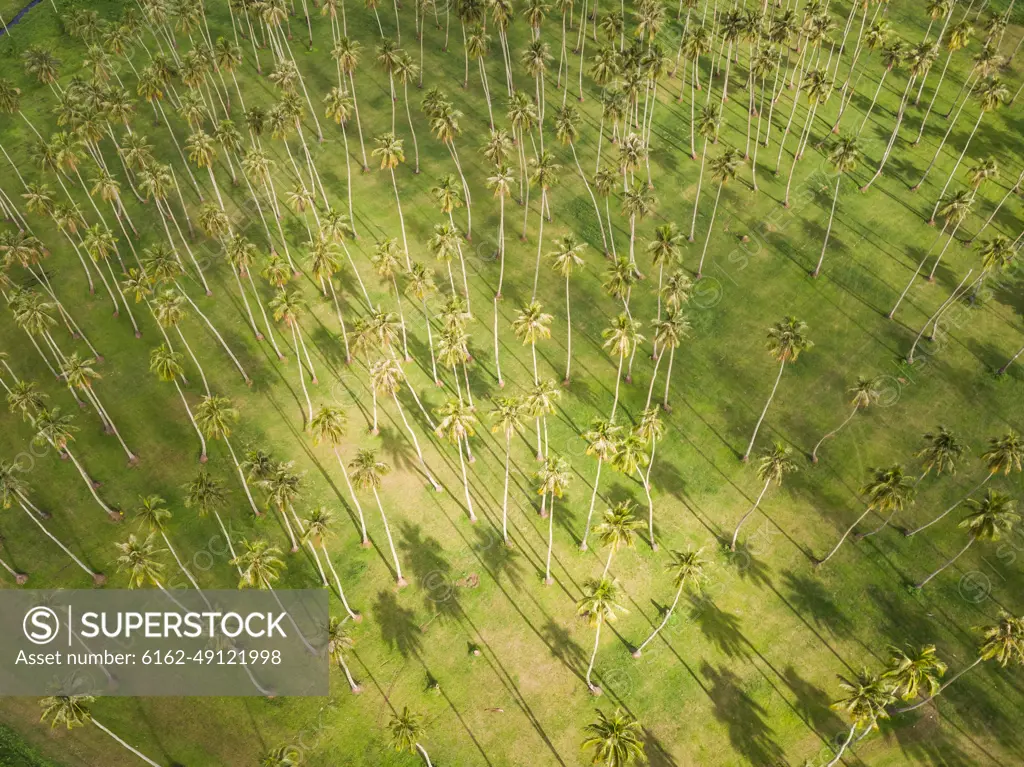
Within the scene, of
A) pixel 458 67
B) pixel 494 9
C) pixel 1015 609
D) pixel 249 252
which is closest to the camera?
pixel 1015 609

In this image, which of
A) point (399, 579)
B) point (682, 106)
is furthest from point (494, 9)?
point (399, 579)

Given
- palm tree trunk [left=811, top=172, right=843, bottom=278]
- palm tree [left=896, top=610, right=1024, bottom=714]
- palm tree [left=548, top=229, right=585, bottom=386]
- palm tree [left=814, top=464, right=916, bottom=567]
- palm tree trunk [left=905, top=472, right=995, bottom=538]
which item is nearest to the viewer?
palm tree [left=896, top=610, right=1024, bottom=714]

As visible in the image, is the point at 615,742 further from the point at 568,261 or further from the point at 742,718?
the point at 568,261

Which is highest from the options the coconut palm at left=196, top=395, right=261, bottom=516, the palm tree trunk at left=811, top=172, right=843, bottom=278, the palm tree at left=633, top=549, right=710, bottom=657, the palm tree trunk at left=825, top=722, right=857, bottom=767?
the coconut palm at left=196, top=395, right=261, bottom=516

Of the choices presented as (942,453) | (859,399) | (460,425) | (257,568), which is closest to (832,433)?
(859,399)

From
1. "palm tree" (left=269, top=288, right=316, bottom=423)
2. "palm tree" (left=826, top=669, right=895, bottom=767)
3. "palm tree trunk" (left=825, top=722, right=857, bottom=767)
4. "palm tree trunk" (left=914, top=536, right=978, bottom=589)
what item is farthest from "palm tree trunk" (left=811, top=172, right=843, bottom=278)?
"palm tree" (left=269, top=288, right=316, bottom=423)

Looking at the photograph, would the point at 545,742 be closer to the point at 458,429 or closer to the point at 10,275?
the point at 458,429

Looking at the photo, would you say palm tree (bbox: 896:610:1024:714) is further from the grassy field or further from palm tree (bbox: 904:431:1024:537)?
palm tree (bbox: 904:431:1024:537)
